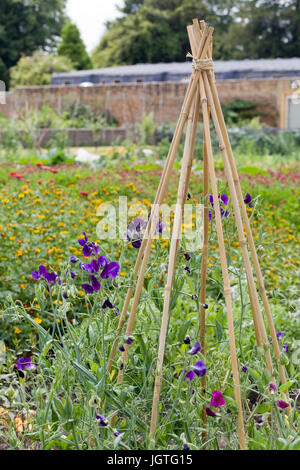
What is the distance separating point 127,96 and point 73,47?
15.9 m

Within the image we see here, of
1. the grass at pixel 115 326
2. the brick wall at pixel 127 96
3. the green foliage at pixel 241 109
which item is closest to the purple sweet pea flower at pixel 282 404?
the grass at pixel 115 326

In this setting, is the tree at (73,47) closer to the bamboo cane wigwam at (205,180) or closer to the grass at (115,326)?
the grass at (115,326)

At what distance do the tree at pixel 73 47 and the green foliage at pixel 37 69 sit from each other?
4.71 m

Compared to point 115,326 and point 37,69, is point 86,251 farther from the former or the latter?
point 37,69

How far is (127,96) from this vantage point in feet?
61.3

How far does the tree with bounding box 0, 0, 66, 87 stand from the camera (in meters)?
34.2

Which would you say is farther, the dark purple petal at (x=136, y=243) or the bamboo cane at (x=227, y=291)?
the dark purple petal at (x=136, y=243)

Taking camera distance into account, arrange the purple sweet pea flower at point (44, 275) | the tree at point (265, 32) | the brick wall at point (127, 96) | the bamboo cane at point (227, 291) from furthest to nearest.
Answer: the tree at point (265, 32), the brick wall at point (127, 96), the purple sweet pea flower at point (44, 275), the bamboo cane at point (227, 291)

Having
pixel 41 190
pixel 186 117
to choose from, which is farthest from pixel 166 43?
pixel 186 117

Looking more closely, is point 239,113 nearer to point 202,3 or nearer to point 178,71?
point 178,71

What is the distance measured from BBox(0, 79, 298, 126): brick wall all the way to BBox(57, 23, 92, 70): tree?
13782 mm

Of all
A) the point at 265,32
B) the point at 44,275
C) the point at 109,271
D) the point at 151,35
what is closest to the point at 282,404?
the point at 109,271

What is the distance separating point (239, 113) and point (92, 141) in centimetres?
555

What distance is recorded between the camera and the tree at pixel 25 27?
34.2 m
